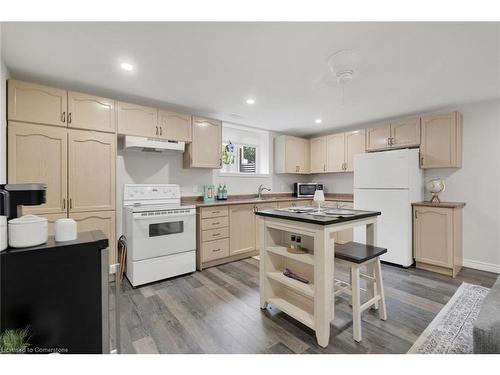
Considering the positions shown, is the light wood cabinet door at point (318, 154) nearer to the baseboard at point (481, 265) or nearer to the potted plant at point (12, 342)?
the baseboard at point (481, 265)

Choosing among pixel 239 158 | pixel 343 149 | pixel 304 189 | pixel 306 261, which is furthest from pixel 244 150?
pixel 306 261

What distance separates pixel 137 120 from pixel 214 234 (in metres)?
1.80

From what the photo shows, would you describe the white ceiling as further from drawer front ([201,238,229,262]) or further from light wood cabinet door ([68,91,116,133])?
drawer front ([201,238,229,262])

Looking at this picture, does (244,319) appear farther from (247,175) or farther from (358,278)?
(247,175)

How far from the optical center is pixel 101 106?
8.80 feet

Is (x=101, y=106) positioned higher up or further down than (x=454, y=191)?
higher up

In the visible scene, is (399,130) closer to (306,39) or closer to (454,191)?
(454,191)

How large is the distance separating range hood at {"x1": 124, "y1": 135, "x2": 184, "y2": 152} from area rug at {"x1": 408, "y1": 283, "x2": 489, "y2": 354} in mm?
3125

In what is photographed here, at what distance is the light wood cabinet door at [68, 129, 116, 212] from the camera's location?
2.53 meters

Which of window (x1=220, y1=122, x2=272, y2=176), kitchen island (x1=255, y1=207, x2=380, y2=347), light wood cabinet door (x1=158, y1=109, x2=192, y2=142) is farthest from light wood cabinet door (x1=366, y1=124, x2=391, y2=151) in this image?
light wood cabinet door (x1=158, y1=109, x2=192, y2=142)

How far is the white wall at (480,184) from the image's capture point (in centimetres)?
312

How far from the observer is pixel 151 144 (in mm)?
2965
